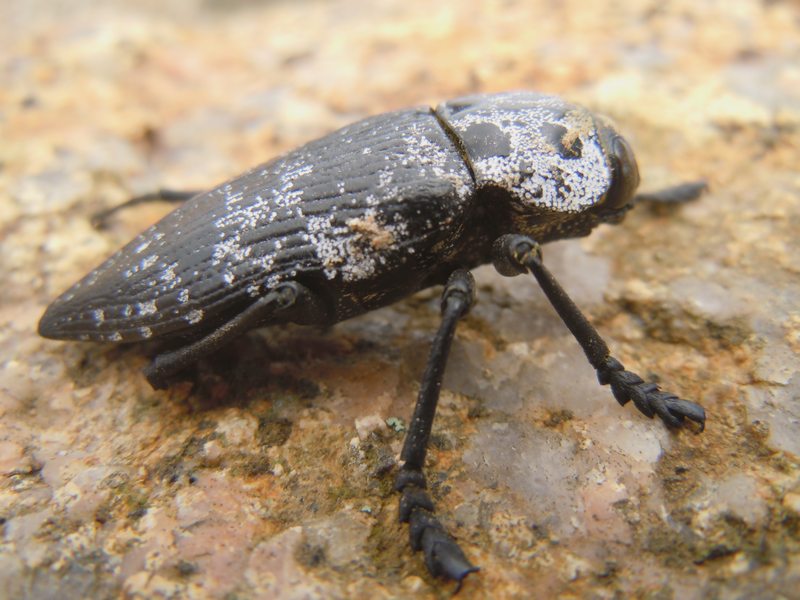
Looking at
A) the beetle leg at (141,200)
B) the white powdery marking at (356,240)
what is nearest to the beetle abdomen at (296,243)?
the white powdery marking at (356,240)

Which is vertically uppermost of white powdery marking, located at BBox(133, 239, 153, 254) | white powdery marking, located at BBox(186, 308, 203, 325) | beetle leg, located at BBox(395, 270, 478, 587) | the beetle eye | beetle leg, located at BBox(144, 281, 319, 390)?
white powdery marking, located at BBox(133, 239, 153, 254)

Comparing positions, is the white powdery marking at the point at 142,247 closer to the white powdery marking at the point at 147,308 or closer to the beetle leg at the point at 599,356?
the white powdery marking at the point at 147,308

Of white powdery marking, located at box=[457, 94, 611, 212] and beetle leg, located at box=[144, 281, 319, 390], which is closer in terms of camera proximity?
beetle leg, located at box=[144, 281, 319, 390]

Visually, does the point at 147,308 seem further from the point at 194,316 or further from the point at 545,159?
the point at 545,159

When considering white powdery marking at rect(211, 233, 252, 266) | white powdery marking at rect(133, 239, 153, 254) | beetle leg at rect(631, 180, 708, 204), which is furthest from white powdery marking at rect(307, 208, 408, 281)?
beetle leg at rect(631, 180, 708, 204)

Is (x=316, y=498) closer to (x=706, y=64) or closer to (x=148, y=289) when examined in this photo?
(x=148, y=289)

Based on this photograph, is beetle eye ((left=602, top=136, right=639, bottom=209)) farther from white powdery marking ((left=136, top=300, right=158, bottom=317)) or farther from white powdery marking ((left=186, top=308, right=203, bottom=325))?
white powdery marking ((left=136, top=300, right=158, bottom=317))
